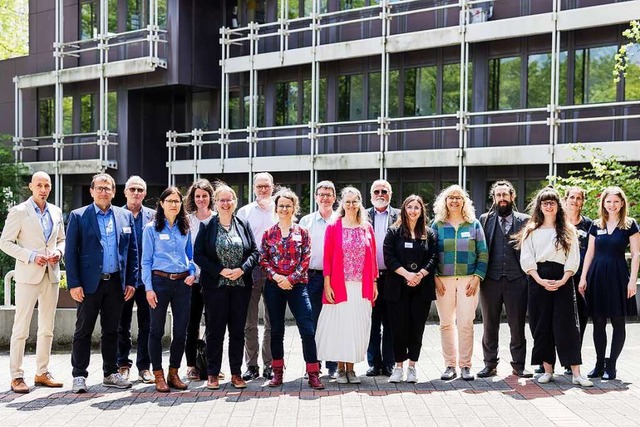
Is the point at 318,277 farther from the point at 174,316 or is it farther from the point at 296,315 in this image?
the point at 174,316

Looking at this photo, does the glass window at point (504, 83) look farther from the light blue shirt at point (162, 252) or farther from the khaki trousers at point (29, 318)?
the khaki trousers at point (29, 318)

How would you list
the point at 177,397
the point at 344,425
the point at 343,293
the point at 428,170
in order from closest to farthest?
the point at 344,425
the point at 177,397
the point at 343,293
the point at 428,170

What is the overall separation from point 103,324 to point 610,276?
5.58m

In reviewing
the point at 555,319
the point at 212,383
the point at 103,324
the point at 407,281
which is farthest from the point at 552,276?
the point at 103,324

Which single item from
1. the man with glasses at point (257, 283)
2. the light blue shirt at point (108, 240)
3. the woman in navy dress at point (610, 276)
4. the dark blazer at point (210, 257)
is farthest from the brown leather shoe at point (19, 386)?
the woman in navy dress at point (610, 276)

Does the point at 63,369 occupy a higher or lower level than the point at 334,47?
lower

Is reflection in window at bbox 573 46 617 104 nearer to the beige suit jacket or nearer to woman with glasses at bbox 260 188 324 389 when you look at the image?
woman with glasses at bbox 260 188 324 389

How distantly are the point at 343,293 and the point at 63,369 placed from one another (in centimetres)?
368

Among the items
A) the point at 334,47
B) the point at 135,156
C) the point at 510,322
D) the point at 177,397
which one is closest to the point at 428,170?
the point at 334,47

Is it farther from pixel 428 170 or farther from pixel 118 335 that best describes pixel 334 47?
pixel 118 335

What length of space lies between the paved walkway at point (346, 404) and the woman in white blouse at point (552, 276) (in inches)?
13.7

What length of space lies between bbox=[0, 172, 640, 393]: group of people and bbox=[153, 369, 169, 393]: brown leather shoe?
21mm

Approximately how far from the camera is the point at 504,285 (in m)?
11.3

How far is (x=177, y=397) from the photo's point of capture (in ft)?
33.2
